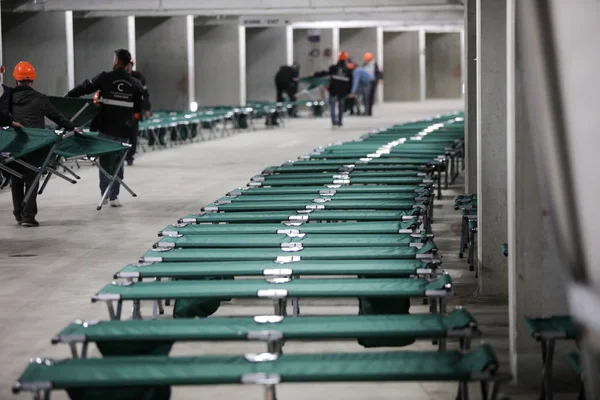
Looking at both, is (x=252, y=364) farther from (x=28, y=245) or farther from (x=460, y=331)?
(x=28, y=245)

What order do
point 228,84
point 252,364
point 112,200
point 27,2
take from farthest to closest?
point 228,84, point 27,2, point 112,200, point 252,364

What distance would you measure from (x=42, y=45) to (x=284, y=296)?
60.0 feet

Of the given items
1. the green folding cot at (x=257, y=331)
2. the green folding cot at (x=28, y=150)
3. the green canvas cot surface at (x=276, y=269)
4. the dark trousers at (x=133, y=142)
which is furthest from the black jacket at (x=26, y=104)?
the green folding cot at (x=257, y=331)

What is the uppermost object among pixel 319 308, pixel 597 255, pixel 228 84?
pixel 228 84

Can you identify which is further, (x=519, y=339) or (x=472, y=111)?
(x=472, y=111)

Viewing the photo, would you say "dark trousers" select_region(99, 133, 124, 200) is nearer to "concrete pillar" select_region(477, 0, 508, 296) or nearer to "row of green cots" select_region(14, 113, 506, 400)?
"row of green cots" select_region(14, 113, 506, 400)

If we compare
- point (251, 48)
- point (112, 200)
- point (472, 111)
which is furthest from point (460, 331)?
point (251, 48)

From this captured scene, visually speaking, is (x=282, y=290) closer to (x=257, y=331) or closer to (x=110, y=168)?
(x=257, y=331)

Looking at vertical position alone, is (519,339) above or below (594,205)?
below

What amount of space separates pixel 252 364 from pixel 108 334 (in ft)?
2.46

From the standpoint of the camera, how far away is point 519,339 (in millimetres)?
5387

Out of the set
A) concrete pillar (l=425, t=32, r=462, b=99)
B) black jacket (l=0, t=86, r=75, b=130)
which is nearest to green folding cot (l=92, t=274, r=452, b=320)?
black jacket (l=0, t=86, r=75, b=130)

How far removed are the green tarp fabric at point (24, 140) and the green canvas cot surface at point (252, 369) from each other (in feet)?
20.8

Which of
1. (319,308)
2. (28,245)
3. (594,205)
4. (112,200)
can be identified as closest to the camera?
(594,205)
